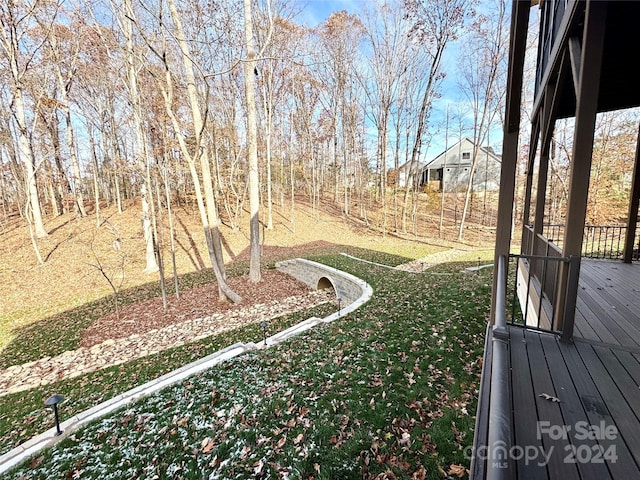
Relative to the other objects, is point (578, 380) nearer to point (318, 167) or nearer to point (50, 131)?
point (50, 131)

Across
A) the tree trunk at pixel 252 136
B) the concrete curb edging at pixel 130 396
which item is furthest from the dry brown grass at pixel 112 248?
the concrete curb edging at pixel 130 396

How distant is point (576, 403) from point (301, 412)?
2.44m

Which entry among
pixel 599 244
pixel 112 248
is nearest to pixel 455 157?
pixel 599 244

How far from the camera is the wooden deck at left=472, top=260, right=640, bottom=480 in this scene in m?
1.42

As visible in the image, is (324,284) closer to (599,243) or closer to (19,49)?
(599,243)

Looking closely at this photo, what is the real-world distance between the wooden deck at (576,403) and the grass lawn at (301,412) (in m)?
0.93

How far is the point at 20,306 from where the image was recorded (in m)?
8.93

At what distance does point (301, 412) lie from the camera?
3.12 meters

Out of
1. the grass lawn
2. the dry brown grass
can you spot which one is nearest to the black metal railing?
the grass lawn

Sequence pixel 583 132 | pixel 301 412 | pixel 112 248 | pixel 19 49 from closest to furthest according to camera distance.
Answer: pixel 583 132 → pixel 301 412 → pixel 19 49 → pixel 112 248

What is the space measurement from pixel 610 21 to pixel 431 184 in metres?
27.4

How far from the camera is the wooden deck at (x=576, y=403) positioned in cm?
142

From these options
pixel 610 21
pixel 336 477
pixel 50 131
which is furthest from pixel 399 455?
pixel 50 131

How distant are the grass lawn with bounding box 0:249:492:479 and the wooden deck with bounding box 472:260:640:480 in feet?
3.04
